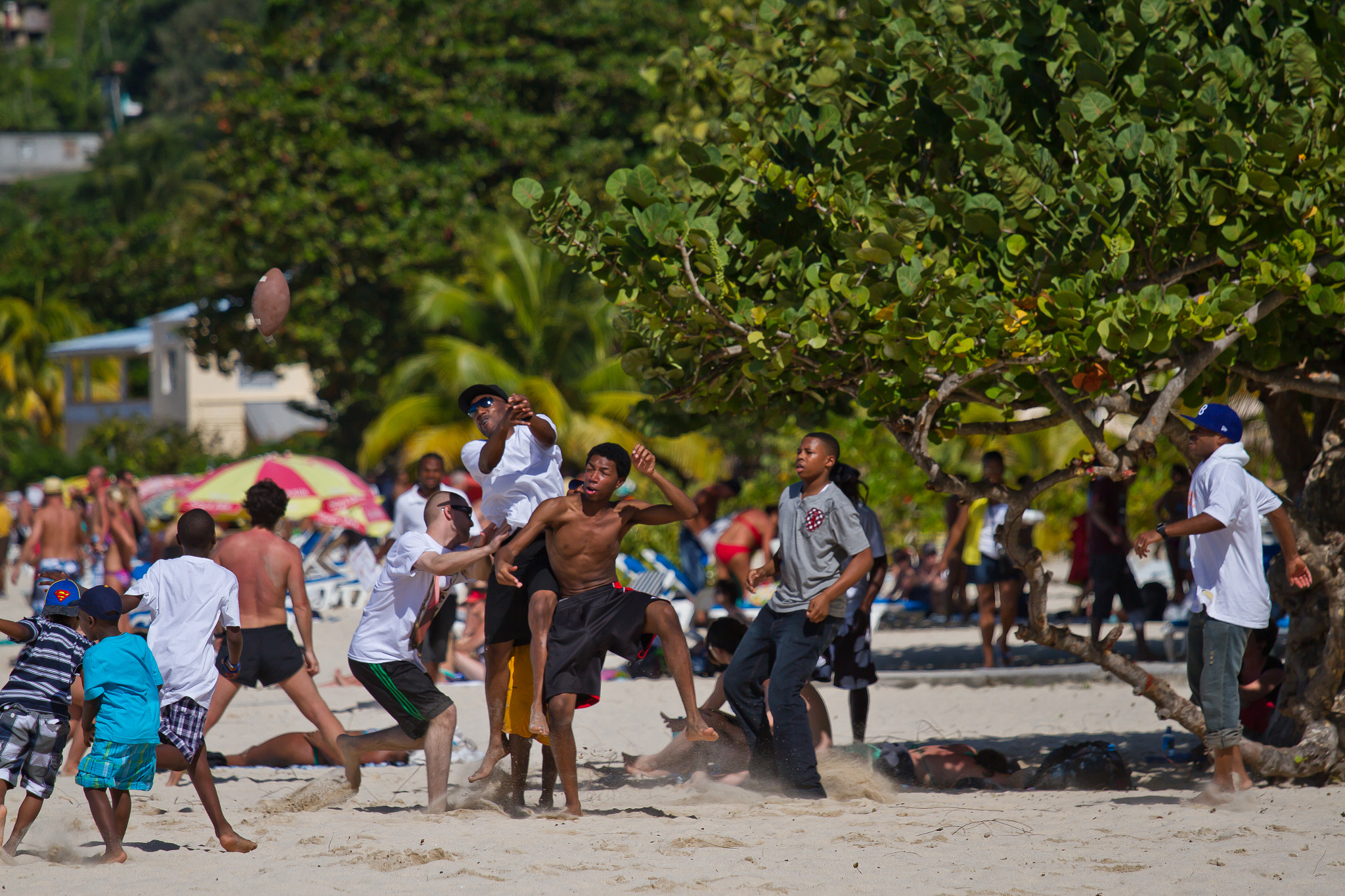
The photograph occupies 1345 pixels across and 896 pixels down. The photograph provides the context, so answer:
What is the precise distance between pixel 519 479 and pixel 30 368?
4713 centimetres

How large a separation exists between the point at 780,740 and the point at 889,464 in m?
10.5

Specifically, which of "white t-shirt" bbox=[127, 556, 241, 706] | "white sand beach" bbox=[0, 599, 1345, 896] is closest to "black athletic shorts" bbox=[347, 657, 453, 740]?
"white sand beach" bbox=[0, 599, 1345, 896]

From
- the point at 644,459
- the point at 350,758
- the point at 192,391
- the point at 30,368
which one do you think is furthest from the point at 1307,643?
the point at 30,368

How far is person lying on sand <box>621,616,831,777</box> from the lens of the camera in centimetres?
692

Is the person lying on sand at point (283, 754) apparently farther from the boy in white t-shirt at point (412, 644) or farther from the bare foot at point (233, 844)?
the bare foot at point (233, 844)

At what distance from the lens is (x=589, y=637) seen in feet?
19.9

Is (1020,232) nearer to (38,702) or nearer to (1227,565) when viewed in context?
(1227,565)

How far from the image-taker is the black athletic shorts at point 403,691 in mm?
6234

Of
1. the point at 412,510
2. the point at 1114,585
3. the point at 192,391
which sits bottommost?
the point at 1114,585

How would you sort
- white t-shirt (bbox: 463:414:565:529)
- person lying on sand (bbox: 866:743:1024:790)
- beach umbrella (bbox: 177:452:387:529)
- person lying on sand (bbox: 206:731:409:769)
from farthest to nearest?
beach umbrella (bbox: 177:452:387:529)
person lying on sand (bbox: 206:731:409:769)
person lying on sand (bbox: 866:743:1024:790)
white t-shirt (bbox: 463:414:565:529)

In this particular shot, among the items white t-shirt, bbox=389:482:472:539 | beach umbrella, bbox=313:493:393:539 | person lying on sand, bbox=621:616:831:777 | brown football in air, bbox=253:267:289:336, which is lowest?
person lying on sand, bbox=621:616:831:777

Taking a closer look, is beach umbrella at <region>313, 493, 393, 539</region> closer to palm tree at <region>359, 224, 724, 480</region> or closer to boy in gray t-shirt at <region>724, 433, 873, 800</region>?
palm tree at <region>359, 224, 724, 480</region>

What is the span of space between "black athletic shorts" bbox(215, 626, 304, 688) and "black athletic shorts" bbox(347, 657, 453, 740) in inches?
44.0

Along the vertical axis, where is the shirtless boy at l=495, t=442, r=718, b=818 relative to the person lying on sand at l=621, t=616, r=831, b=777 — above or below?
above
